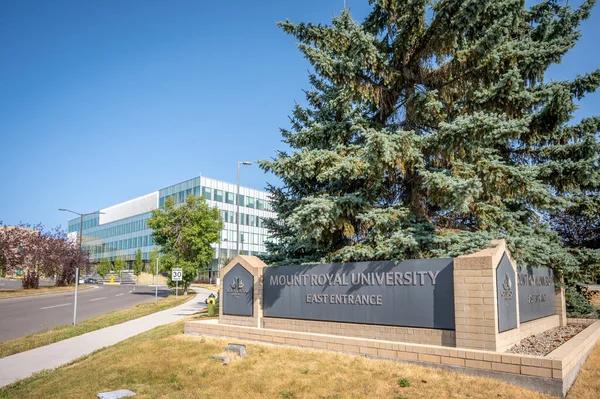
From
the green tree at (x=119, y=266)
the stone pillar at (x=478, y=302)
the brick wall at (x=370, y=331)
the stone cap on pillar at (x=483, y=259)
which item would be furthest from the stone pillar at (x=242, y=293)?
the green tree at (x=119, y=266)

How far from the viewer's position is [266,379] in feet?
25.8

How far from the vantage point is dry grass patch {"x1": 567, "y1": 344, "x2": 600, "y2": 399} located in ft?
21.9

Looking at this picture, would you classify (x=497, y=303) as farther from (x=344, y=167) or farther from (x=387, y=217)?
(x=344, y=167)

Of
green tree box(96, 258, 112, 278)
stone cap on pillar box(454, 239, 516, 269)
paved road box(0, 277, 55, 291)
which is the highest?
stone cap on pillar box(454, 239, 516, 269)

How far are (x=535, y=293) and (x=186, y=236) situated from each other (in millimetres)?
28886

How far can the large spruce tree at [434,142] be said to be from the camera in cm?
971

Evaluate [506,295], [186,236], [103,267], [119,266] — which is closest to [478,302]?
[506,295]

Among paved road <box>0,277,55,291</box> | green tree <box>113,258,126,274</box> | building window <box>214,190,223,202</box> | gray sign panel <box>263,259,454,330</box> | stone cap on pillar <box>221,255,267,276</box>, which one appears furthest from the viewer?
green tree <box>113,258,126,274</box>

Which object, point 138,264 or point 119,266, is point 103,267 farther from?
point 138,264

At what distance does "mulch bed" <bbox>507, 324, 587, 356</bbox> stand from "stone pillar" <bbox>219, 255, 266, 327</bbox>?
6.22 meters

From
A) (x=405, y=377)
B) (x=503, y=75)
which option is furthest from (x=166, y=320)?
(x=503, y=75)

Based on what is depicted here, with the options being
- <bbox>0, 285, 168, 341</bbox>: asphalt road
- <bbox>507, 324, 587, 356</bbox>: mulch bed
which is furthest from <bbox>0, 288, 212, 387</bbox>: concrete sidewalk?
<bbox>507, 324, 587, 356</bbox>: mulch bed

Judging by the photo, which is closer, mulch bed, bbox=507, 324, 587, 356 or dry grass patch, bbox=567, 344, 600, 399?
dry grass patch, bbox=567, 344, 600, 399

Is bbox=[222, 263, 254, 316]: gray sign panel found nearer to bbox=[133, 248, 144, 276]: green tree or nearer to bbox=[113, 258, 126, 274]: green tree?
bbox=[133, 248, 144, 276]: green tree
